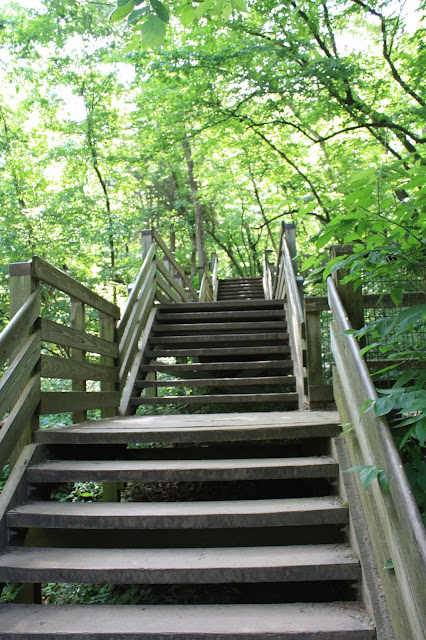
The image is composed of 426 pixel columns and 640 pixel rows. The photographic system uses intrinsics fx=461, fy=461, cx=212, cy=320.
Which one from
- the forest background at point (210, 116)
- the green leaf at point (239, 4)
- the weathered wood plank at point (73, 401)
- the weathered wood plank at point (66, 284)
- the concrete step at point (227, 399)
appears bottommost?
the concrete step at point (227, 399)

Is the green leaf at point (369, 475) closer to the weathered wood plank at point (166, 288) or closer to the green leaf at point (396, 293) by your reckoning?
the green leaf at point (396, 293)

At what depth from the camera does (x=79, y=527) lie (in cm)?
248

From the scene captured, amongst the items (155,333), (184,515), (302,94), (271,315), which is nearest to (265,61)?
(302,94)

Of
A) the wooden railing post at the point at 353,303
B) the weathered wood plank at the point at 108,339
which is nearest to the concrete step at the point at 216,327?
the weathered wood plank at the point at 108,339

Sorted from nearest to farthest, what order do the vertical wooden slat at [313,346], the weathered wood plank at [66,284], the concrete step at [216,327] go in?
the weathered wood plank at [66,284] → the vertical wooden slat at [313,346] → the concrete step at [216,327]

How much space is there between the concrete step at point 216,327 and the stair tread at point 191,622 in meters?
A: 3.80

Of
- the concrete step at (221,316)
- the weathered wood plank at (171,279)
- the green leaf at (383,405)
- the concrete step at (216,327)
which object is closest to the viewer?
the green leaf at (383,405)

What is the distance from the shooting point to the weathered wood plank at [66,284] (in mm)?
3023

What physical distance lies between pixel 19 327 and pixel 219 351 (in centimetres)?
267

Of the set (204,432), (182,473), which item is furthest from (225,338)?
(182,473)

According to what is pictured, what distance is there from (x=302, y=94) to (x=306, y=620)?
7.87 metres

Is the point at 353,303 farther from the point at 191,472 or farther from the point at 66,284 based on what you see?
the point at 66,284

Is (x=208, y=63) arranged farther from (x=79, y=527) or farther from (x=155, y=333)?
(x=79, y=527)

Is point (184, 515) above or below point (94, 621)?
above
